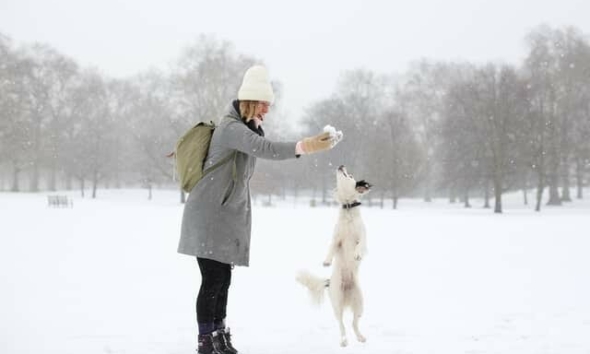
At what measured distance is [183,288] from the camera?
816 cm

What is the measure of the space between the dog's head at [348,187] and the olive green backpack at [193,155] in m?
1.13

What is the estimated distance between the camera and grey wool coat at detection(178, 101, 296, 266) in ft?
12.6

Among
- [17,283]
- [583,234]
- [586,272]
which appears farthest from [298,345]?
[583,234]

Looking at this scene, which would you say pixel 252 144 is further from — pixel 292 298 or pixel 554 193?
pixel 554 193

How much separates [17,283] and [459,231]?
16.3 m

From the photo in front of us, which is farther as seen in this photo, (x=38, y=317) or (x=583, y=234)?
(x=583, y=234)

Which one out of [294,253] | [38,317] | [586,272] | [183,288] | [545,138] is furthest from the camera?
[545,138]

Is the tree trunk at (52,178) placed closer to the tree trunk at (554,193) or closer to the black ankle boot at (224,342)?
the tree trunk at (554,193)

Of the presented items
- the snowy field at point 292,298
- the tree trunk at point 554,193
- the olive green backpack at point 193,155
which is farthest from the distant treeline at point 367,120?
the olive green backpack at point 193,155

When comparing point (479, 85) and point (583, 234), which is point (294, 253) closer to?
point (583, 234)

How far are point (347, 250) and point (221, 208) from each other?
1.38m

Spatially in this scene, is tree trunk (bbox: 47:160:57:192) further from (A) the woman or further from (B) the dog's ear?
(B) the dog's ear

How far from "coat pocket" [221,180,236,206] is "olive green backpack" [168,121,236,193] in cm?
19

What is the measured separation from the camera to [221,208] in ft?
12.8
